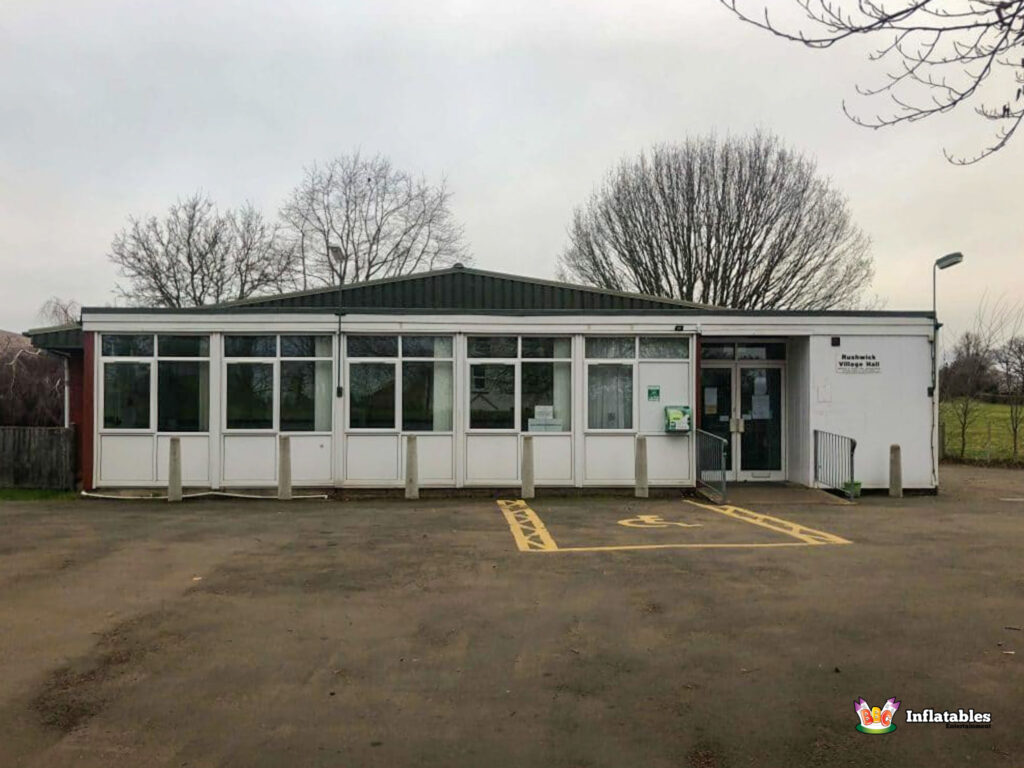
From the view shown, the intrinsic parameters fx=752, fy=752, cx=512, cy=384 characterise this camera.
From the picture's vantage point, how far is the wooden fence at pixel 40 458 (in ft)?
49.9

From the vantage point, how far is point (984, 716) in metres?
3.88

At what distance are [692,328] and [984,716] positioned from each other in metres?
9.94

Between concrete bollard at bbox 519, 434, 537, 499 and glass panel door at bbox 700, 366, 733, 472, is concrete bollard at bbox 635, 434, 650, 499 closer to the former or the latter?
concrete bollard at bbox 519, 434, 537, 499

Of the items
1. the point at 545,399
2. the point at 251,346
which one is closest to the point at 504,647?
the point at 545,399

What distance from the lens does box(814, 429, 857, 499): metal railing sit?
1327cm

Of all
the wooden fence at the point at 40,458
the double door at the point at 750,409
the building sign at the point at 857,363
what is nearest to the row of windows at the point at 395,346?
Answer: the double door at the point at 750,409

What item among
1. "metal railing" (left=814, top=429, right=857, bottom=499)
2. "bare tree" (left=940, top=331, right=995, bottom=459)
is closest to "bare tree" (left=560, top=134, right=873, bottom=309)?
"bare tree" (left=940, top=331, right=995, bottom=459)

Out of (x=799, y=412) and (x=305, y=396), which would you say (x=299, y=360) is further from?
(x=799, y=412)

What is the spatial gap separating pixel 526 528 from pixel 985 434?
1894 cm

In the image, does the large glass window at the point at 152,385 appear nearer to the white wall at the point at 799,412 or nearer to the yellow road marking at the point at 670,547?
the yellow road marking at the point at 670,547

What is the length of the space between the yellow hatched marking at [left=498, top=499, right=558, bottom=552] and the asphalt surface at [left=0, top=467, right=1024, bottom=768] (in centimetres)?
14

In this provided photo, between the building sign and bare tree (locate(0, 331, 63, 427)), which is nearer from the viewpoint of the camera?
the building sign

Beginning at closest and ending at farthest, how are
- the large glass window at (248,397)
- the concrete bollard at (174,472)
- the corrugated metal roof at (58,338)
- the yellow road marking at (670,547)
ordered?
the yellow road marking at (670,547)
the concrete bollard at (174,472)
the large glass window at (248,397)
the corrugated metal roof at (58,338)
